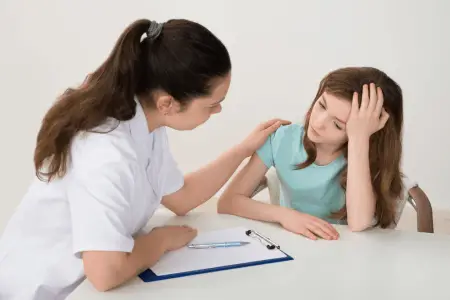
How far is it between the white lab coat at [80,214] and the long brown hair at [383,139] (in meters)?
0.56

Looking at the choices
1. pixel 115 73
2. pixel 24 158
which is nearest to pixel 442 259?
pixel 115 73

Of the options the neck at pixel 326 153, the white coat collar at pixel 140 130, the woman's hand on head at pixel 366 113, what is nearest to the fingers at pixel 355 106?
the woman's hand on head at pixel 366 113

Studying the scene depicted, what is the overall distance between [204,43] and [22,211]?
537 mm

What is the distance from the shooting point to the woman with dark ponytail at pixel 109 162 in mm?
1119

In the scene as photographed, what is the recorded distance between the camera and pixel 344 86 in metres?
1.60

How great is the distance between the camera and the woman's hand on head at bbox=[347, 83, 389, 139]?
5.07ft

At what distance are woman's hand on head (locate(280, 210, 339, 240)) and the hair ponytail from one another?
49cm

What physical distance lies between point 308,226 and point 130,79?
1.85 feet

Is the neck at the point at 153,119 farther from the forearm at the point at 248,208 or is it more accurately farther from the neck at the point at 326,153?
the neck at the point at 326,153

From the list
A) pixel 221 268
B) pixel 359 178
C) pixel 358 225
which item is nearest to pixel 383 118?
pixel 359 178

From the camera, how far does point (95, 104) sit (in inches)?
46.9

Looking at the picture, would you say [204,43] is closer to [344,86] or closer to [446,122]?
[344,86]

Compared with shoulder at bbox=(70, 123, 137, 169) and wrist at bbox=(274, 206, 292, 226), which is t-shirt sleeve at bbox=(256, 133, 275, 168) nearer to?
wrist at bbox=(274, 206, 292, 226)

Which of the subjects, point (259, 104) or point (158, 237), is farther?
point (259, 104)
